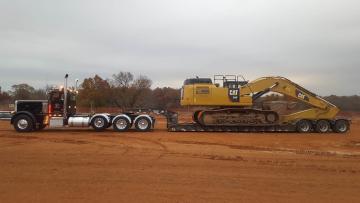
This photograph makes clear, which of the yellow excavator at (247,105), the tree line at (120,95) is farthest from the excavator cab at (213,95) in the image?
the tree line at (120,95)

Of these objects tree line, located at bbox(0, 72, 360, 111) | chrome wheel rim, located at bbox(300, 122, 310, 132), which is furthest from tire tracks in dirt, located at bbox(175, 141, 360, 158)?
tree line, located at bbox(0, 72, 360, 111)

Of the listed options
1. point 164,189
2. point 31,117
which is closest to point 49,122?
point 31,117

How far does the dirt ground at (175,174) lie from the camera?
27.5 feet

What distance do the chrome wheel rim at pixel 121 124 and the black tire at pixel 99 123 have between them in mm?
641

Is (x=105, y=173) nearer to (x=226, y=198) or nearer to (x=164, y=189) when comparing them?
(x=164, y=189)

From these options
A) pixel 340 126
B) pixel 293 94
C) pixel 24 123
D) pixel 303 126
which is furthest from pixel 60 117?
pixel 340 126

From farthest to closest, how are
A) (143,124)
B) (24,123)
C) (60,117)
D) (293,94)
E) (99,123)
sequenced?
(293,94), (143,124), (99,123), (60,117), (24,123)

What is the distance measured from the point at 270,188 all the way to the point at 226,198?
133 centimetres

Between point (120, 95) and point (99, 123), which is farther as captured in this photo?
point (120, 95)

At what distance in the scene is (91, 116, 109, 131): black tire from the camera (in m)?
24.9

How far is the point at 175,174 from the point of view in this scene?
10406 mm

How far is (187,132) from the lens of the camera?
2486 centimetres

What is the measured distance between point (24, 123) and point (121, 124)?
18.0ft

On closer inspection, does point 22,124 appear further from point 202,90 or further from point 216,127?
point 216,127
